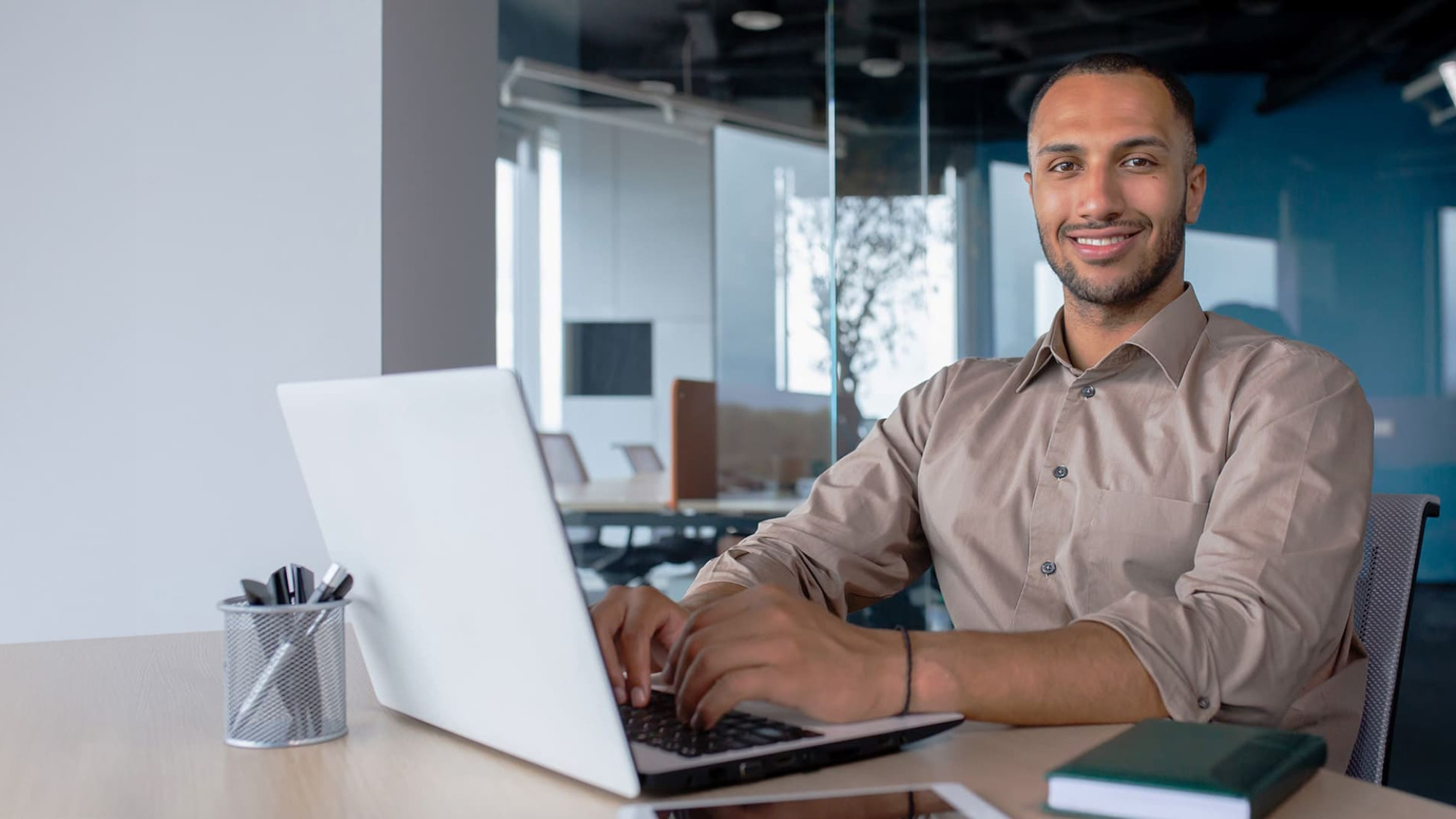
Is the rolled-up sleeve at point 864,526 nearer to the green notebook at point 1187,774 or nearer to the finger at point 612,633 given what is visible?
the finger at point 612,633

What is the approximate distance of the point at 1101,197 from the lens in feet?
4.78

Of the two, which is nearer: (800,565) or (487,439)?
(487,439)

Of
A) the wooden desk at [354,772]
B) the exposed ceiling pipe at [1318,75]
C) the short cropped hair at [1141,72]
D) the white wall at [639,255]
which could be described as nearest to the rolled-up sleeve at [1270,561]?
the wooden desk at [354,772]

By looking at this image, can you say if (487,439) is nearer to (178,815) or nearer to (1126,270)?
(178,815)

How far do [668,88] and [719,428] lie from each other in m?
1.43

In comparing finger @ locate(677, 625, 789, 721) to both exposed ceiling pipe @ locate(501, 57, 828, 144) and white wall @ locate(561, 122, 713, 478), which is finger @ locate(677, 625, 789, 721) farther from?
exposed ceiling pipe @ locate(501, 57, 828, 144)

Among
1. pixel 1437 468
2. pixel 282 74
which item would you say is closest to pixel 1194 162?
pixel 282 74

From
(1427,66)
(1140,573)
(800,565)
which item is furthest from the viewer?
(1427,66)

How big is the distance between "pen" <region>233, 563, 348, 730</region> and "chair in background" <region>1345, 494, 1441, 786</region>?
1.01 m

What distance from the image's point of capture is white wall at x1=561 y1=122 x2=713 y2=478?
477cm

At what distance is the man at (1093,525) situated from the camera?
3.00 feet

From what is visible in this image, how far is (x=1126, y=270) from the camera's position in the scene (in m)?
1.47

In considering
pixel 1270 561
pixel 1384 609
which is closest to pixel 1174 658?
pixel 1270 561

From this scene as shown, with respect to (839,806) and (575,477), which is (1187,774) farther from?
(575,477)
